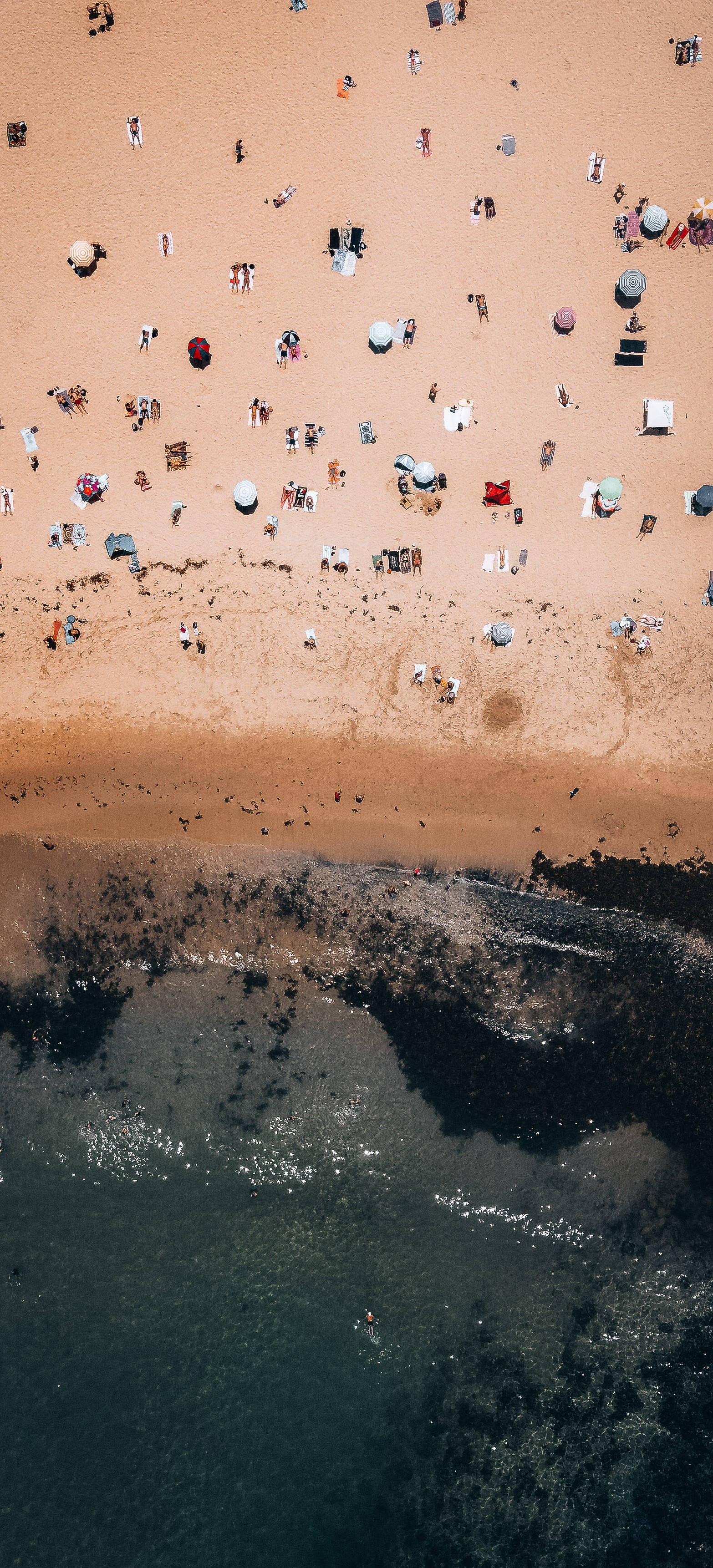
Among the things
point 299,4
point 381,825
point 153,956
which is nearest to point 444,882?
point 381,825

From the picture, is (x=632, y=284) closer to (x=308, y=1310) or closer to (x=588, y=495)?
(x=588, y=495)

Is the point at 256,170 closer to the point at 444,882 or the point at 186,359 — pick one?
the point at 186,359

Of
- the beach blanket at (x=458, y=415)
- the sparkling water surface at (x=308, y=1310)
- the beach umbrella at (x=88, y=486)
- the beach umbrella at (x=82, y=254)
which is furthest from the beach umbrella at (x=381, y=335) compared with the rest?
the sparkling water surface at (x=308, y=1310)

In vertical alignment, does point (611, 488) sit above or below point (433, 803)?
above

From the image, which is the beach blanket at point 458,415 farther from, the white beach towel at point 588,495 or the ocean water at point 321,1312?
the ocean water at point 321,1312

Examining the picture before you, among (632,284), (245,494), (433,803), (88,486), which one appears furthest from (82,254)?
(433,803)

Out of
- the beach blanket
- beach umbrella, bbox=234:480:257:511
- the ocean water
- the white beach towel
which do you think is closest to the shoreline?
the ocean water
